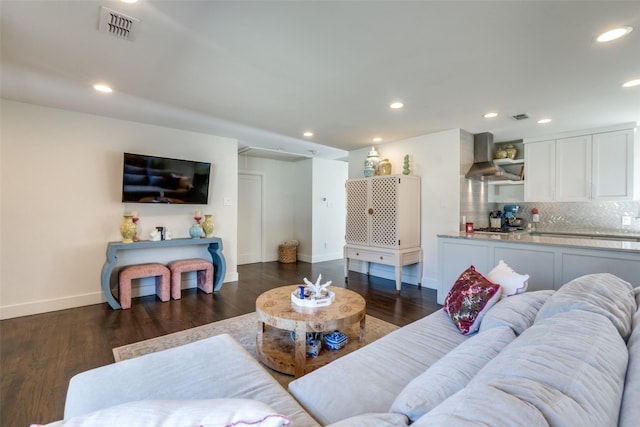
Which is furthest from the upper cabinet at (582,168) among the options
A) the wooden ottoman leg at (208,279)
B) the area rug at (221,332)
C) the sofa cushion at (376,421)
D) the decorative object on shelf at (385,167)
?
the wooden ottoman leg at (208,279)

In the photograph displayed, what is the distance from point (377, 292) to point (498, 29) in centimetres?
322

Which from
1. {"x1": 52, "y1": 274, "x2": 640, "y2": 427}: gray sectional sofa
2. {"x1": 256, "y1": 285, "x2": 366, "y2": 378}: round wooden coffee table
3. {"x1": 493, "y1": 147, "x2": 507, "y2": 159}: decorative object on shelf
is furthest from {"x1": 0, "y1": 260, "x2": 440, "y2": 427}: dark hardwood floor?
{"x1": 493, "y1": 147, "x2": 507, "y2": 159}: decorative object on shelf

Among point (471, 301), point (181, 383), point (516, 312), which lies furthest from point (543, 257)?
point (181, 383)

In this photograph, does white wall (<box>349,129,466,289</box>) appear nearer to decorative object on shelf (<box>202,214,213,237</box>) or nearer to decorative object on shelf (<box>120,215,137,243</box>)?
decorative object on shelf (<box>202,214,213,237</box>)

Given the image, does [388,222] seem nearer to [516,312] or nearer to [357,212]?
[357,212]

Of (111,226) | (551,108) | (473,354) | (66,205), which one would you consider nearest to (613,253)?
(551,108)

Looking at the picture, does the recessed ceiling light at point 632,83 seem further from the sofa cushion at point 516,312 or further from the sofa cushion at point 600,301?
the sofa cushion at point 516,312

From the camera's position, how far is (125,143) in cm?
379

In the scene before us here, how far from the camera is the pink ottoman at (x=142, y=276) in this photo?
3.40 metres

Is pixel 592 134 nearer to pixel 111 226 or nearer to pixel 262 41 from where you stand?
pixel 262 41

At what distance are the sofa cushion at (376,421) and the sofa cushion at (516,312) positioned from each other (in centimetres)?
92

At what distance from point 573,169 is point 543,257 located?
7.46ft

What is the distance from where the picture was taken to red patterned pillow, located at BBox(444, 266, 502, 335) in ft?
5.74

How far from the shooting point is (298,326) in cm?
196
